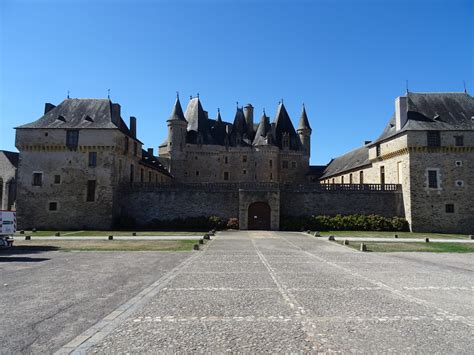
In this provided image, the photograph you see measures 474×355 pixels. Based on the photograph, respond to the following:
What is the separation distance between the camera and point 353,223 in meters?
30.5

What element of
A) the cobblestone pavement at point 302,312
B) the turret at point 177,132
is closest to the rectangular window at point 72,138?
the turret at point 177,132

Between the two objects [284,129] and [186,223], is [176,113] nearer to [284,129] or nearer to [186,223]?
[284,129]

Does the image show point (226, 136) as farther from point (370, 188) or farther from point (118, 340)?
point (118, 340)

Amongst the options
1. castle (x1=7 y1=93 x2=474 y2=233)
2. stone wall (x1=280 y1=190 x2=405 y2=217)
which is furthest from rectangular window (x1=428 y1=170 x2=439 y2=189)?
stone wall (x1=280 y1=190 x2=405 y2=217)

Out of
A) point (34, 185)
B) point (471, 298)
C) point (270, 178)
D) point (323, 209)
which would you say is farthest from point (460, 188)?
point (34, 185)

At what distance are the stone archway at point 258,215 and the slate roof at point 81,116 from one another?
43.6 ft

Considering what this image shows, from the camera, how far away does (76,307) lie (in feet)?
21.5

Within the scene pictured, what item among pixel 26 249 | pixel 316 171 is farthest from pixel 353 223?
pixel 26 249

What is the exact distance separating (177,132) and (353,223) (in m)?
24.0

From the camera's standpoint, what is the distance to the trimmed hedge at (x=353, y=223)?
98.6 ft

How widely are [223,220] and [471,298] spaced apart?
2501 centimetres

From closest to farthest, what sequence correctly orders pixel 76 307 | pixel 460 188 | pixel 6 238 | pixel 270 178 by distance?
1. pixel 76 307
2. pixel 6 238
3. pixel 460 188
4. pixel 270 178

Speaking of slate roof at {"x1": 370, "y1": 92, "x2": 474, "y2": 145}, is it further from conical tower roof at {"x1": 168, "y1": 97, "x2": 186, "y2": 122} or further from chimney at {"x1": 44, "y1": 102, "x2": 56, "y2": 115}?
chimney at {"x1": 44, "y1": 102, "x2": 56, "y2": 115}

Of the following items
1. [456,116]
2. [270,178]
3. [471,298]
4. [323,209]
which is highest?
[456,116]
